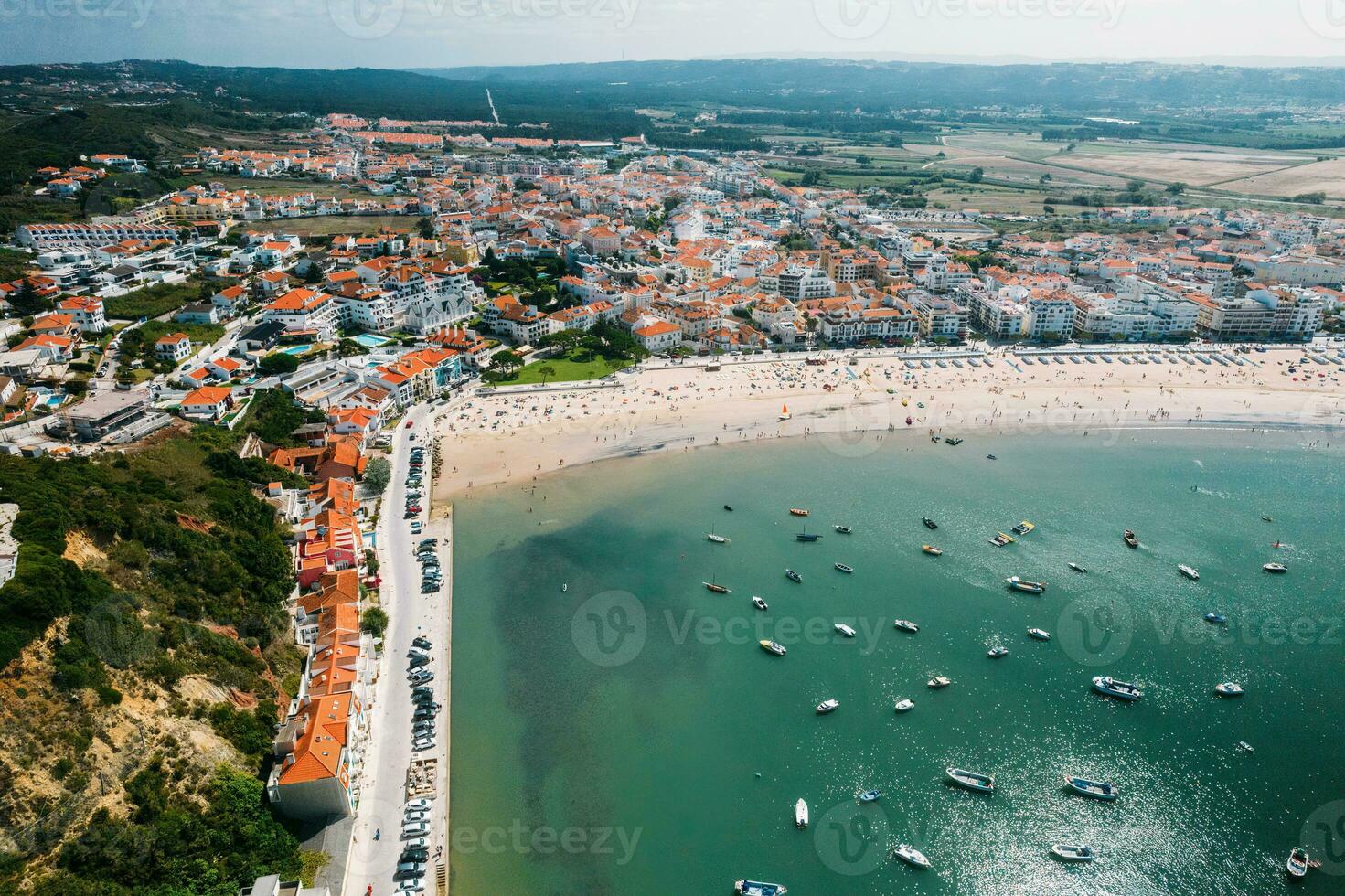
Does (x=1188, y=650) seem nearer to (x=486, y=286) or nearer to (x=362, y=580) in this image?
(x=362, y=580)

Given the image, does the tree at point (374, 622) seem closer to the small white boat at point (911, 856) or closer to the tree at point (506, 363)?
the small white boat at point (911, 856)

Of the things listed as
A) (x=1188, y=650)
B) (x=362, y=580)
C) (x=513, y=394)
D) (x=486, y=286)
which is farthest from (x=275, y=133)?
(x=1188, y=650)

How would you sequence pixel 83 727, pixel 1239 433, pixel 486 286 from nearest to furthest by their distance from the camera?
pixel 83 727 < pixel 1239 433 < pixel 486 286

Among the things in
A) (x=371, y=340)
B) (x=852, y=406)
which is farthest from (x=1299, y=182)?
(x=371, y=340)

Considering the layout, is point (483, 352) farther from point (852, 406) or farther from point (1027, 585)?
point (1027, 585)

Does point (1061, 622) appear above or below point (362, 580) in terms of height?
below

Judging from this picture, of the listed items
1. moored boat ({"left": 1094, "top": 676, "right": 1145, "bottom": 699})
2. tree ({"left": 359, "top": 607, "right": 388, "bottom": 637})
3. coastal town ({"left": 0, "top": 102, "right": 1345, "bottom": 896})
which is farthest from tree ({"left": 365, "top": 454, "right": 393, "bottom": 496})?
moored boat ({"left": 1094, "top": 676, "right": 1145, "bottom": 699})
